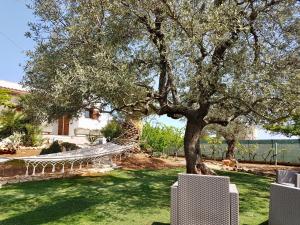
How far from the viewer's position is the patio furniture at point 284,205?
5283 mm

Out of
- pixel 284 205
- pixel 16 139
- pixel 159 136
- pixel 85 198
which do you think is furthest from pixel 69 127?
pixel 284 205

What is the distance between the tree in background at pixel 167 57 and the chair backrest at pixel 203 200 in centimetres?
347

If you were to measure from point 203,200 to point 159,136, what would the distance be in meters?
17.5

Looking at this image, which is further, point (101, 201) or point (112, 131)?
point (112, 131)

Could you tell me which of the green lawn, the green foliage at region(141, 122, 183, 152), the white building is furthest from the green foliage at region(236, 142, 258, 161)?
the green lawn

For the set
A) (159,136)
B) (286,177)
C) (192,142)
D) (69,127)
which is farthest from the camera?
(69,127)

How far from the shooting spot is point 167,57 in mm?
9680

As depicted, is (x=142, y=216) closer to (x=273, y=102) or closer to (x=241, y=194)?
(x=241, y=194)

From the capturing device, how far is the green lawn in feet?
23.7

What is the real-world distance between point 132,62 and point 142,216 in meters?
4.72

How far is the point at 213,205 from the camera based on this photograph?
5.61m

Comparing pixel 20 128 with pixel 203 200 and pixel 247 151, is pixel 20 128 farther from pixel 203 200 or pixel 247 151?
pixel 203 200

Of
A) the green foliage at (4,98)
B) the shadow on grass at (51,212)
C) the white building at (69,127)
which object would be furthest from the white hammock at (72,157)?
the white building at (69,127)

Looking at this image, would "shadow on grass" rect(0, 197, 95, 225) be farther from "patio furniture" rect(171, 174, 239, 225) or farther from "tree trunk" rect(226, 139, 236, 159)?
"tree trunk" rect(226, 139, 236, 159)
